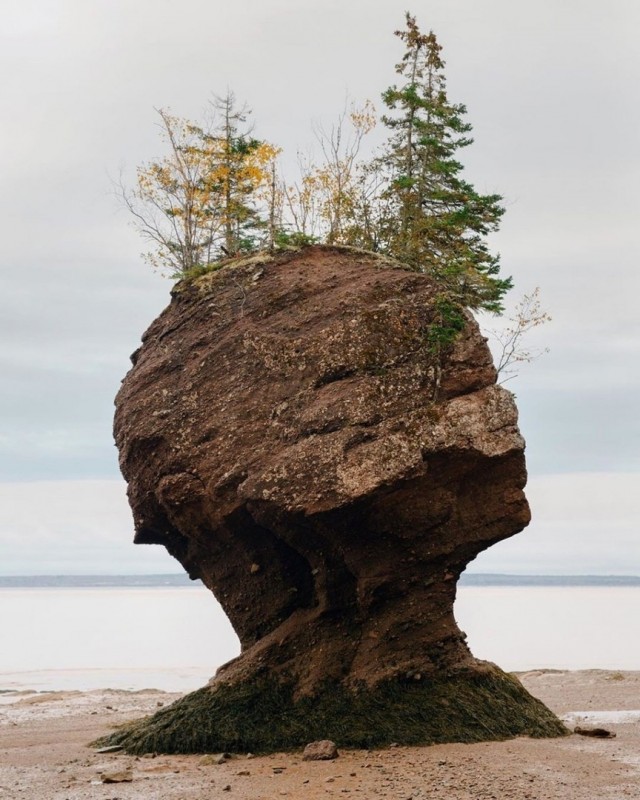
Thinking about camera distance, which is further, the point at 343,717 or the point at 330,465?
the point at 343,717

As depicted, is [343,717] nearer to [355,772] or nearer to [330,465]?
[355,772]

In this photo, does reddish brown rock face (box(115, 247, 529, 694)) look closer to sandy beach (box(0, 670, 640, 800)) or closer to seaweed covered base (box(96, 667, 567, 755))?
seaweed covered base (box(96, 667, 567, 755))

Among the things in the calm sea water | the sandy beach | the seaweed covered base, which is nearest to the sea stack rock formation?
the seaweed covered base

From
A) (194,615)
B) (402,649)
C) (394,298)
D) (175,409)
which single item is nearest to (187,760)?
(402,649)

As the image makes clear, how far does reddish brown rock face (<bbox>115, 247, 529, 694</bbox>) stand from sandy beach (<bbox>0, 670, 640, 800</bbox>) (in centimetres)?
215

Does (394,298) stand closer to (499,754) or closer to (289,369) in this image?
(289,369)

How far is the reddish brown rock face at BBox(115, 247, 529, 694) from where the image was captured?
64.0 ft

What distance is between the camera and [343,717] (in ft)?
65.0

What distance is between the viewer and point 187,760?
754 inches

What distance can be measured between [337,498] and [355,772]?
4474 millimetres

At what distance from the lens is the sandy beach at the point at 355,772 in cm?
1619

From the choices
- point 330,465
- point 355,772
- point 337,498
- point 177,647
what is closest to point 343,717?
point 355,772

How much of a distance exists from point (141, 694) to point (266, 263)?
17685 millimetres

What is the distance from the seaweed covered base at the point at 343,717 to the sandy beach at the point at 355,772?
0.41 m
